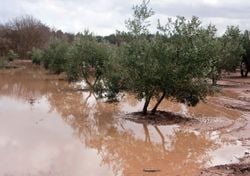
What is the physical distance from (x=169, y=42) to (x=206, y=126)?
5.06m

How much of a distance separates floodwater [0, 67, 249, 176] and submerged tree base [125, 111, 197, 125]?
0.65 meters

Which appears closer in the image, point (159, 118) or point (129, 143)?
point (129, 143)

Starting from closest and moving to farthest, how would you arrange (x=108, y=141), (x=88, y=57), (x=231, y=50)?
(x=108, y=141)
(x=88, y=57)
(x=231, y=50)

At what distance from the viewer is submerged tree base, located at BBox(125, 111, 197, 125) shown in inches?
1001

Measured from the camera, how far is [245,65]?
62625 millimetres

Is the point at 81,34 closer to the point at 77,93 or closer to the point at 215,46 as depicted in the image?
the point at 77,93

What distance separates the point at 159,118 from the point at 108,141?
654cm

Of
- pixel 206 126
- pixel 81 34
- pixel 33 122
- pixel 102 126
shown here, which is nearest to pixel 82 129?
pixel 102 126

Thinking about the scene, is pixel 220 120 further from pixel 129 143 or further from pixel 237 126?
pixel 129 143

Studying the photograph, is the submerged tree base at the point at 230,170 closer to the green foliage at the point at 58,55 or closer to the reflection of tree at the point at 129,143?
the reflection of tree at the point at 129,143

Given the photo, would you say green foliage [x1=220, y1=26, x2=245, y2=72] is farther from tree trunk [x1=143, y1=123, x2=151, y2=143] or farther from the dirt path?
tree trunk [x1=143, y1=123, x2=151, y2=143]

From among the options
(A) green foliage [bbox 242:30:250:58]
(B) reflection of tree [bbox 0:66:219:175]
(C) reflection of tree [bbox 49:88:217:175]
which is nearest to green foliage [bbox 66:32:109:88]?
(B) reflection of tree [bbox 0:66:219:175]

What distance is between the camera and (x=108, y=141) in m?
20.3

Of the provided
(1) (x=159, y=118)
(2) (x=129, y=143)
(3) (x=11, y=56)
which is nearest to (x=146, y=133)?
(2) (x=129, y=143)
